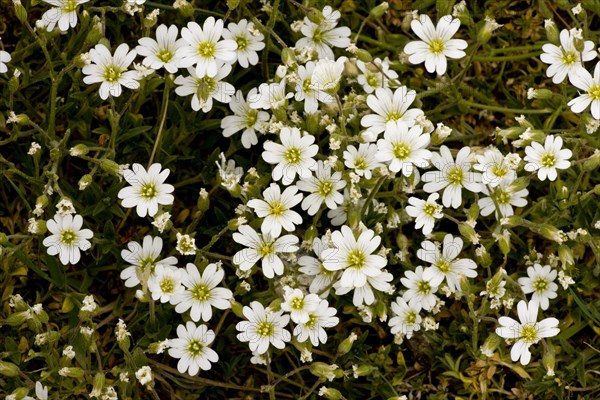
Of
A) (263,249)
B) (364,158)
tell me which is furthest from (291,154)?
(263,249)

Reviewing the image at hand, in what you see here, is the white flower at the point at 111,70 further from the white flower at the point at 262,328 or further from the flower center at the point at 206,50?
the white flower at the point at 262,328

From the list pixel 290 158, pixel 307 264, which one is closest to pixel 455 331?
pixel 307 264

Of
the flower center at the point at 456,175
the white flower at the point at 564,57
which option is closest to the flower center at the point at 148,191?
the flower center at the point at 456,175

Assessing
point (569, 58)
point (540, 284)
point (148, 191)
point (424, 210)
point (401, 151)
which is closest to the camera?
point (401, 151)

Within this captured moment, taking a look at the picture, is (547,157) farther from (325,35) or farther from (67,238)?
(67,238)

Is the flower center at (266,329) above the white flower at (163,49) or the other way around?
the other way around

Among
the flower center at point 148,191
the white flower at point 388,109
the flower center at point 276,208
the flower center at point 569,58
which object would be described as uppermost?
the flower center at point 569,58
